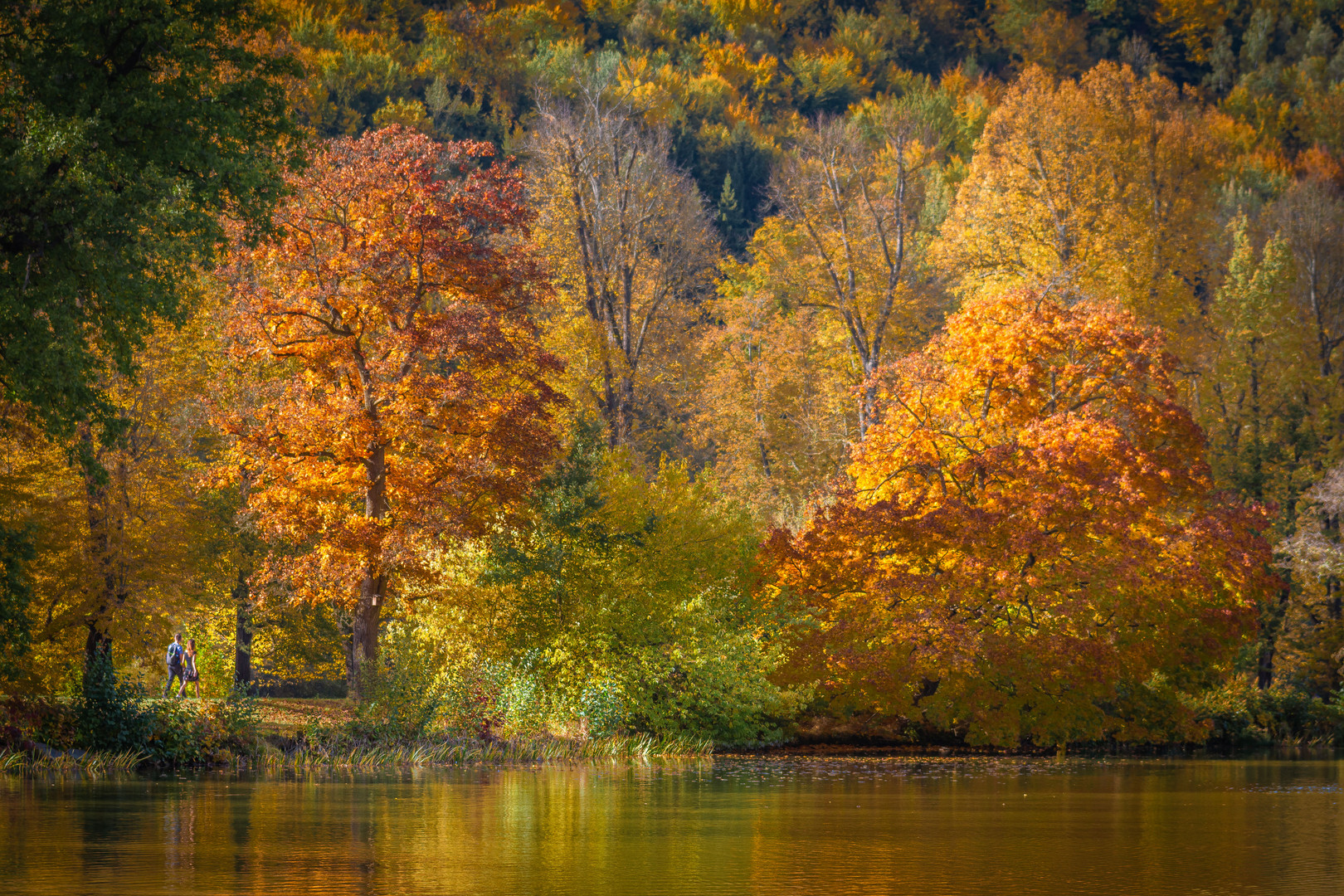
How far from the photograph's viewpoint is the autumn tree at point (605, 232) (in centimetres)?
4700

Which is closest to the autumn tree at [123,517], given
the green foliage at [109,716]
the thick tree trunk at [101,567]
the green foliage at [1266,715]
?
the thick tree trunk at [101,567]

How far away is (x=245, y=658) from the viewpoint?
38.4 meters

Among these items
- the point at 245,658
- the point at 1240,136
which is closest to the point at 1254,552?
the point at 245,658

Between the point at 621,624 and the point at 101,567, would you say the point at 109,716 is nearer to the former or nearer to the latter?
the point at 101,567

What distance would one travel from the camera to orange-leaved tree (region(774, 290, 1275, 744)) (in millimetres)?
28969

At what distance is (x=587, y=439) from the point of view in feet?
92.7

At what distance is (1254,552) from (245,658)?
24080mm

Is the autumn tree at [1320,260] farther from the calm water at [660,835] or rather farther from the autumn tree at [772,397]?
the calm water at [660,835]

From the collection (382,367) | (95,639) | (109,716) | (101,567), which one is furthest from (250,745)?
(382,367)

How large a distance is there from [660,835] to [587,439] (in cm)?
1583

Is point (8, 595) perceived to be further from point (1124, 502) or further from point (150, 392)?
point (1124, 502)

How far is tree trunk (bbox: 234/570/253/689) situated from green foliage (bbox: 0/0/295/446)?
599 inches

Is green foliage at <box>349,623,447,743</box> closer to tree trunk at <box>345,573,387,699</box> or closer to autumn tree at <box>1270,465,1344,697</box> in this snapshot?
tree trunk at <box>345,573,387,699</box>

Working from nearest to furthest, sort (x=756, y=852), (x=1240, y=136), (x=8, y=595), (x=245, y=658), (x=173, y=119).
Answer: (x=756, y=852) → (x=173, y=119) → (x=8, y=595) → (x=245, y=658) → (x=1240, y=136)
